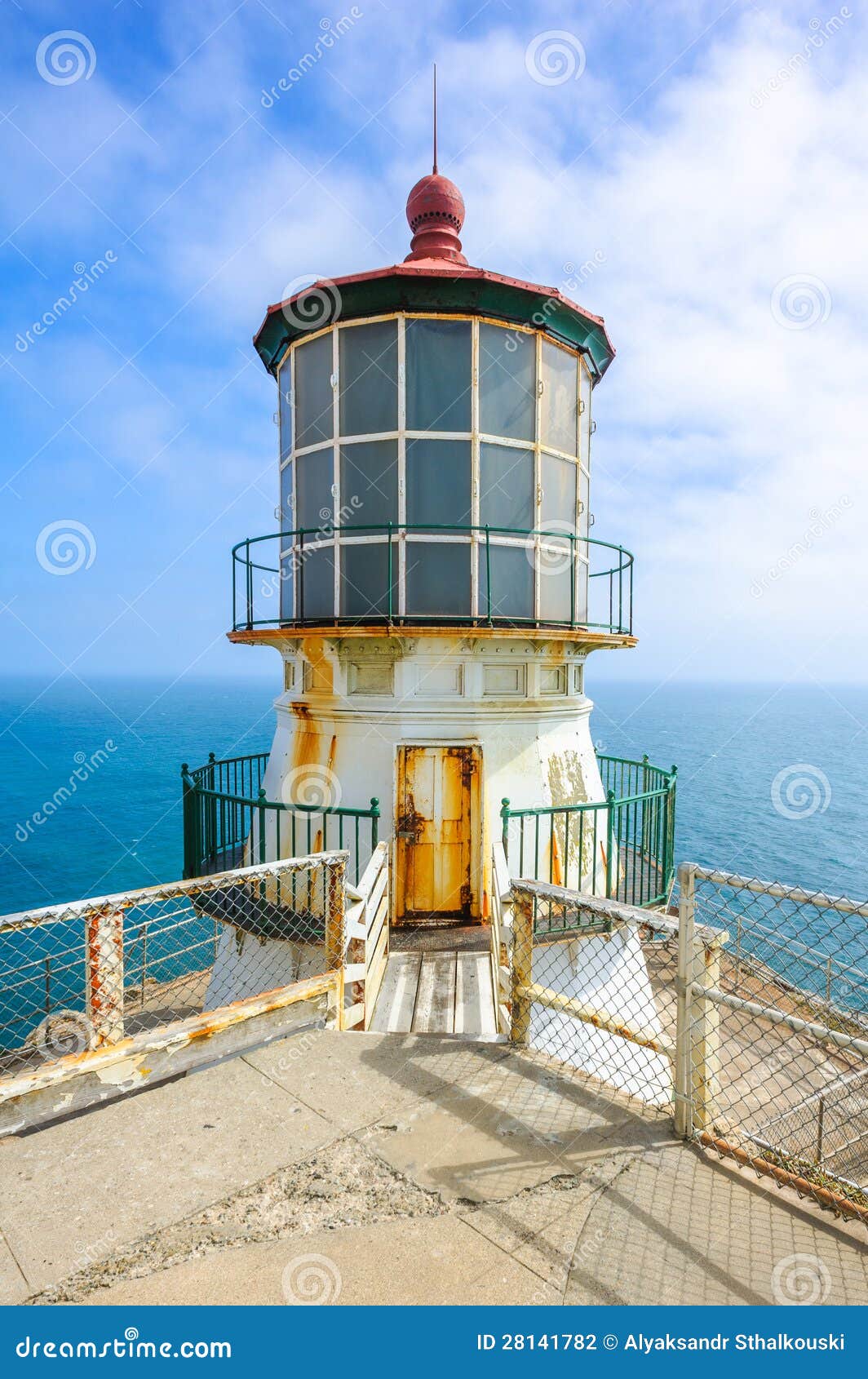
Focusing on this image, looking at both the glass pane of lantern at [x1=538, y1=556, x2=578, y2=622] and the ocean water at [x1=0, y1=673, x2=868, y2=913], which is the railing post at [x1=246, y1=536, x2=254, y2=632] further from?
the ocean water at [x1=0, y1=673, x2=868, y2=913]

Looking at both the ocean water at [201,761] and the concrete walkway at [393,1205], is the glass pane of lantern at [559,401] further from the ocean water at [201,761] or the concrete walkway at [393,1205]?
the ocean water at [201,761]

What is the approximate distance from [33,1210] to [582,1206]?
102 inches

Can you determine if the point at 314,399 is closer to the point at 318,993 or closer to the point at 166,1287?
the point at 318,993

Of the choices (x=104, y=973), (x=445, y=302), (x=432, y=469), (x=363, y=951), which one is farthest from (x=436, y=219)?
(x=104, y=973)

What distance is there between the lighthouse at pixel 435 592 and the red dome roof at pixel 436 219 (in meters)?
1.04

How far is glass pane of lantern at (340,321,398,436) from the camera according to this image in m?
7.98

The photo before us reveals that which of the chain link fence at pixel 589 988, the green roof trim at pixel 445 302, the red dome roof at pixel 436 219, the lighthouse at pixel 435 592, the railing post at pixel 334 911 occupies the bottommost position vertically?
the chain link fence at pixel 589 988

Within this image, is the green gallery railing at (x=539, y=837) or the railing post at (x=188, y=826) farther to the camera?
the railing post at (x=188, y=826)

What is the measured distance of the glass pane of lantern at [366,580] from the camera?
26.5ft

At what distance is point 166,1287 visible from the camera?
269 cm

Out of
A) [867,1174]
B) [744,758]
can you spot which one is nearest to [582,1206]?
[867,1174]

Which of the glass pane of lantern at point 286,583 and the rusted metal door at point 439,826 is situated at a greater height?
the glass pane of lantern at point 286,583

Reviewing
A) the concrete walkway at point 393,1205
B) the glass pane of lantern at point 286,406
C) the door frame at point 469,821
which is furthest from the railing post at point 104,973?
the glass pane of lantern at point 286,406

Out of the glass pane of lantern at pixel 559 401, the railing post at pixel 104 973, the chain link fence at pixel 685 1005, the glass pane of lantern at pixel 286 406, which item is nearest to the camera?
the chain link fence at pixel 685 1005
